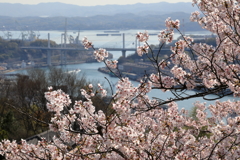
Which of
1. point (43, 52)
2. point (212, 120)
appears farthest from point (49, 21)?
point (212, 120)

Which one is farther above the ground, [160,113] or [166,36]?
[166,36]

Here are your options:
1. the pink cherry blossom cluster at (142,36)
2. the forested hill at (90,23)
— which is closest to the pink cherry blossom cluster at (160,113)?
the pink cherry blossom cluster at (142,36)

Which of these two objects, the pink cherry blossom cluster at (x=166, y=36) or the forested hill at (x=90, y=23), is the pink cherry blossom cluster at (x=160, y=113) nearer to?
the pink cherry blossom cluster at (x=166, y=36)

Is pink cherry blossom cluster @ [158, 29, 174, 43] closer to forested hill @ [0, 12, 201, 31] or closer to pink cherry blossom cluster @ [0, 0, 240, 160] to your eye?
pink cherry blossom cluster @ [0, 0, 240, 160]

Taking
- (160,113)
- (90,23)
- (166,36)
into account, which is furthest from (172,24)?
(90,23)

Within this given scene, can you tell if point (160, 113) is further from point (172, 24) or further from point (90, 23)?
point (90, 23)

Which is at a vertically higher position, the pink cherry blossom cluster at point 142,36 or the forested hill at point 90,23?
the forested hill at point 90,23

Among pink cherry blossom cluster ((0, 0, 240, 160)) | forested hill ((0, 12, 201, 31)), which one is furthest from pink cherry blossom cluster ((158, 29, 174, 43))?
forested hill ((0, 12, 201, 31))

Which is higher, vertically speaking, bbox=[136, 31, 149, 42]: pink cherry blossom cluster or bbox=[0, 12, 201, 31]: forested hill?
bbox=[0, 12, 201, 31]: forested hill

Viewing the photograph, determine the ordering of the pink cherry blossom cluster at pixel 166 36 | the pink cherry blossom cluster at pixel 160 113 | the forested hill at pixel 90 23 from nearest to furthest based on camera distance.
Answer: the pink cherry blossom cluster at pixel 160 113 → the pink cherry blossom cluster at pixel 166 36 → the forested hill at pixel 90 23

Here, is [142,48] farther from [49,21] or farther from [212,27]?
[49,21]

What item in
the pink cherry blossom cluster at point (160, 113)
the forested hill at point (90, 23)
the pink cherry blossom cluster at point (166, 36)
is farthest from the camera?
the forested hill at point (90, 23)

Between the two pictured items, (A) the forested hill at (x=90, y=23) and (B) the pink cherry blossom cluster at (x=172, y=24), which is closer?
(B) the pink cherry blossom cluster at (x=172, y=24)
